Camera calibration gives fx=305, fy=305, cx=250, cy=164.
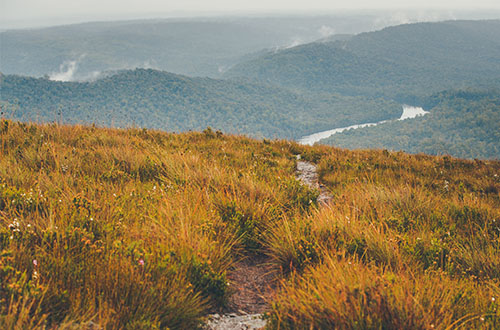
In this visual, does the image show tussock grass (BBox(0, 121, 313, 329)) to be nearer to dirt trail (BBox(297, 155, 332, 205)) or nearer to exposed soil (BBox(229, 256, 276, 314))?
exposed soil (BBox(229, 256, 276, 314))

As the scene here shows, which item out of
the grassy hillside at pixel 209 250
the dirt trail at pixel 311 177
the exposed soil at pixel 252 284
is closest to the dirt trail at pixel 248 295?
the exposed soil at pixel 252 284

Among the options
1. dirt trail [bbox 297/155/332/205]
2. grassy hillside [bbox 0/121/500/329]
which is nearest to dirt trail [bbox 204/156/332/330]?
grassy hillside [bbox 0/121/500/329]

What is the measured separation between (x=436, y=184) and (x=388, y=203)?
2.81 meters

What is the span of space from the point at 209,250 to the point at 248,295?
0.63m

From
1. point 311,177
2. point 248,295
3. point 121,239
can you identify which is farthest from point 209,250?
point 311,177

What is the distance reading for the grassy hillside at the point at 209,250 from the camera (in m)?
2.35

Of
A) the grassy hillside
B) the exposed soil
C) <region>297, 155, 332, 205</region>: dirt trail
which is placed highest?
the grassy hillside

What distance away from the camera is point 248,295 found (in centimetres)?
320

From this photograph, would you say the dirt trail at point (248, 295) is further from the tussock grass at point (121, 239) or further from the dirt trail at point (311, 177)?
the dirt trail at point (311, 177)

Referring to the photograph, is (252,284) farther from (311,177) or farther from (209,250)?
(311,177)

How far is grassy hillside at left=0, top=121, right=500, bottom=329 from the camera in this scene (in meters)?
2.35

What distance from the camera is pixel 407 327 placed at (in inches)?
88.2

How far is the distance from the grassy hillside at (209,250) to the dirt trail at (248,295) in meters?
0.12

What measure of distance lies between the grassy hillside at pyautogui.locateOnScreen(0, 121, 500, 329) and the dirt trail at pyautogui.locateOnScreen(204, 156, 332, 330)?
0.12 m
